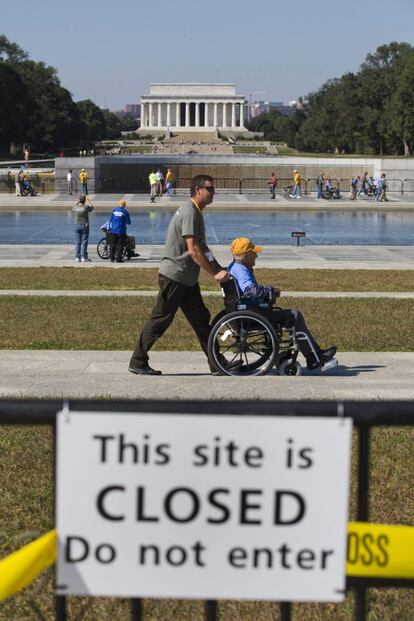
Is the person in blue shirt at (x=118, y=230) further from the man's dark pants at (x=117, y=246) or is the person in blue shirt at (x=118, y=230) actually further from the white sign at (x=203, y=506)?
the white sign at (x=203, y=506)

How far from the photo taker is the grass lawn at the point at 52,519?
4.50 m

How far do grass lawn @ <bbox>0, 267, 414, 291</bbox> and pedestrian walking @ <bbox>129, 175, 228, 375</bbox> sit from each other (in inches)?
322

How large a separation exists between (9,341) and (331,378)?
12.4ft

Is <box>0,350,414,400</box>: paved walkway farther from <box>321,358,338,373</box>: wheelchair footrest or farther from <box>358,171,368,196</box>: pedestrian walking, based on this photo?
<box>358,171,368,196</box>: pedestrian walking

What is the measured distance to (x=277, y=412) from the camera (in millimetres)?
2707

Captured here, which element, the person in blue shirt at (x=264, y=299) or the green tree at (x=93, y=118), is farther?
the green tree at (x=93, y=118)

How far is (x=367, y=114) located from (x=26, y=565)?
104 m

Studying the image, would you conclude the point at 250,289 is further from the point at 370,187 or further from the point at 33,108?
the point at 33,108

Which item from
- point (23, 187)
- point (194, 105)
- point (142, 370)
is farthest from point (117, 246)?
point (194, 105)

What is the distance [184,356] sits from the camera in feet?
36.0

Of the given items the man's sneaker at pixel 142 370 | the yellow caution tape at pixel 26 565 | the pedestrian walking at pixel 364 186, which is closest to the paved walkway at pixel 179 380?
the man's sneaker at pixel 142 370

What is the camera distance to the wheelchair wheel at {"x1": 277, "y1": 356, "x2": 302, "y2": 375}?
9828 millimetres

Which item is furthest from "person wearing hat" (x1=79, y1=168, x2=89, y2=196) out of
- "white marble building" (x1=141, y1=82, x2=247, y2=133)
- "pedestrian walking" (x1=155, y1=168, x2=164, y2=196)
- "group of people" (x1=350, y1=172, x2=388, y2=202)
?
"white marble building" (x1=141, y1=82, x2=247, y2=133)

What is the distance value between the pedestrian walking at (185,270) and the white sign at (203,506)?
6.51 m
